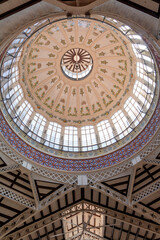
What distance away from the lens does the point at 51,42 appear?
25500 millimetres

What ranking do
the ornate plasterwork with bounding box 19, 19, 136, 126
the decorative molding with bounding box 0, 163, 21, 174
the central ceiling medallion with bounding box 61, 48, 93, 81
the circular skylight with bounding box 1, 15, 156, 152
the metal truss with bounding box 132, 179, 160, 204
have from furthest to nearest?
1. the central ceiling medallion with bounding box 61, 48, 93, 81
2. the ornate plasterwork with bounding box 19, 19, 136, 126
3. the circular skylight with bounding box 1, 15, 156, 152
4. the metal truss with bounding box 132, 179, 160, 204
5. the decorative molding with bounding box 0, 163, 21, 174

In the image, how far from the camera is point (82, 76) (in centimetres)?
2850

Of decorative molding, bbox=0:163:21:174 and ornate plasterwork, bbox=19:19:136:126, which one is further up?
ornate plasterwork, bbox=19:19:136:126

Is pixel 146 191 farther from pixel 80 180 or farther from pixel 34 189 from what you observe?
pixel 34 189

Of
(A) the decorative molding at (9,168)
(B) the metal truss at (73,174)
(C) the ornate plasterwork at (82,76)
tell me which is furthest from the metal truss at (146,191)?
(C) the ornate plasterwork at (82,76)

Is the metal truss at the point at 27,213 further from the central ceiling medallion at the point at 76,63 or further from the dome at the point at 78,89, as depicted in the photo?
the central ceiling medallion at the point at 76,63

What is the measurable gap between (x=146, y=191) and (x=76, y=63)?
58.2 feet

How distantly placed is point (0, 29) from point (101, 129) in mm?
17450

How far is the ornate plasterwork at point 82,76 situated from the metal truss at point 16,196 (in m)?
10.3

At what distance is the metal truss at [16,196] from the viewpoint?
16.3m

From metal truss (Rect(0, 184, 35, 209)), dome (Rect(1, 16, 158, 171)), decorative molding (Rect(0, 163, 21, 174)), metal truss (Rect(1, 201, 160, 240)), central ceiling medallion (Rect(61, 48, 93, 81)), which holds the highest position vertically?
central ceiling medallion (Rect(61, 48, 93, 81))

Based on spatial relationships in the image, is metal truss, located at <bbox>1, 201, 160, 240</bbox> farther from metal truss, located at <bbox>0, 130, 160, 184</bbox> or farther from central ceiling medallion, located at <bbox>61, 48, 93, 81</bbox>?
central ceiling medallion, located at <bbox>61, 48, 93, 81</bbox>

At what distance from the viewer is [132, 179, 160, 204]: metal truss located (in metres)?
16.8

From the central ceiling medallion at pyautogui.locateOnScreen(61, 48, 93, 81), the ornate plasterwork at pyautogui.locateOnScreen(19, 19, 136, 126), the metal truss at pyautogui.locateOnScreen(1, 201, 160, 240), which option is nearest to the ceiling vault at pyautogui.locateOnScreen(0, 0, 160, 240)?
the metal truss at pyautogui.locateOnScreen(1, 201, 160, 240)
